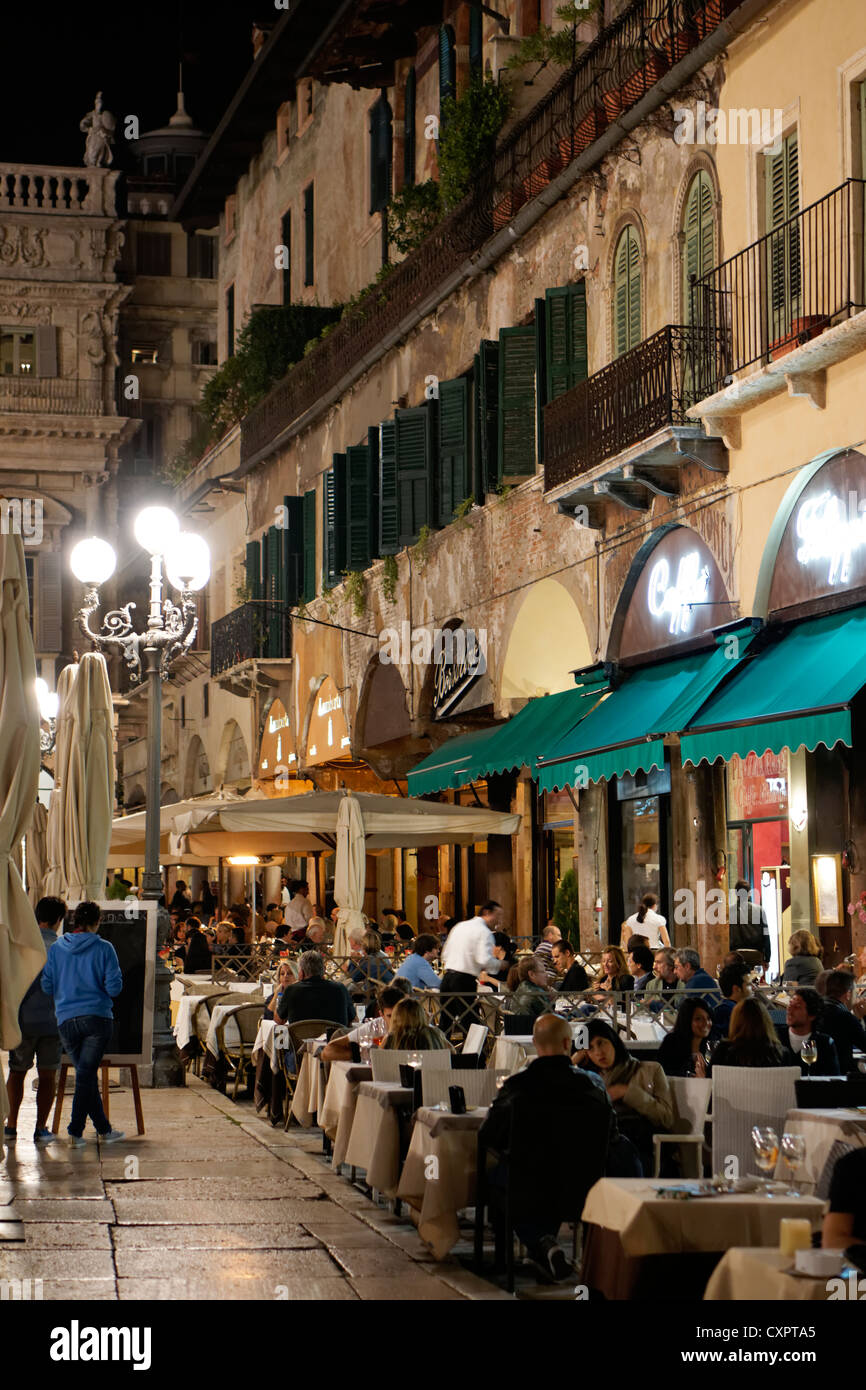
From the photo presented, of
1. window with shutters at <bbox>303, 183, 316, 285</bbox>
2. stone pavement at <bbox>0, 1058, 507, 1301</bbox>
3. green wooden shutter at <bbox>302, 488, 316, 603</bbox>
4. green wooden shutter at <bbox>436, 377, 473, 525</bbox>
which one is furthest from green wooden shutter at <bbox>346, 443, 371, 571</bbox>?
stone pavement at <bbox>0, 1058, 507, 1301</bbox>

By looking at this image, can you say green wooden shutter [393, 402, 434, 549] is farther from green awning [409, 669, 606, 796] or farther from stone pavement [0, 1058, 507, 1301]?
stone pavement [0, 1058, 507, 1301]

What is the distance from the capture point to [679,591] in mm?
18406

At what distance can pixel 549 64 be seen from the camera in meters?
23.3

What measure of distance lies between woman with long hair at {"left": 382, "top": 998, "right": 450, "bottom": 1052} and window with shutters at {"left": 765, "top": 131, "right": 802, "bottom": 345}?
6.92 meters

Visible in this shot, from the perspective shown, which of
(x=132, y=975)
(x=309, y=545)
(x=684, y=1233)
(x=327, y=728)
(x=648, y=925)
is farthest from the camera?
(x=309, y=545)

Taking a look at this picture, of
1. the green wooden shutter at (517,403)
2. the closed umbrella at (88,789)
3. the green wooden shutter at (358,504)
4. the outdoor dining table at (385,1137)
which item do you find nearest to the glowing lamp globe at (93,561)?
the closed umbrella at (88,789)

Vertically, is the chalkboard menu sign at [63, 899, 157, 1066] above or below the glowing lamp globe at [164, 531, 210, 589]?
below

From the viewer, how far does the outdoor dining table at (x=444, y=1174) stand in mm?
9539

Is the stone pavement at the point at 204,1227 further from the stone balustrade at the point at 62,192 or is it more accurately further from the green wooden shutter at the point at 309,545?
the stone balustrade at the point at 62,192

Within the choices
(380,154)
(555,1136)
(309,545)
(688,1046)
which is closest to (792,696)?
(688,1046)

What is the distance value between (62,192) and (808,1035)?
45.1 metres

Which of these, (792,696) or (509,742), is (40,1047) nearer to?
(792,696)

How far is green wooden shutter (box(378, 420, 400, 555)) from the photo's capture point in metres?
27.6

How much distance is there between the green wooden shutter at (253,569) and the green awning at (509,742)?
39.0 ft
